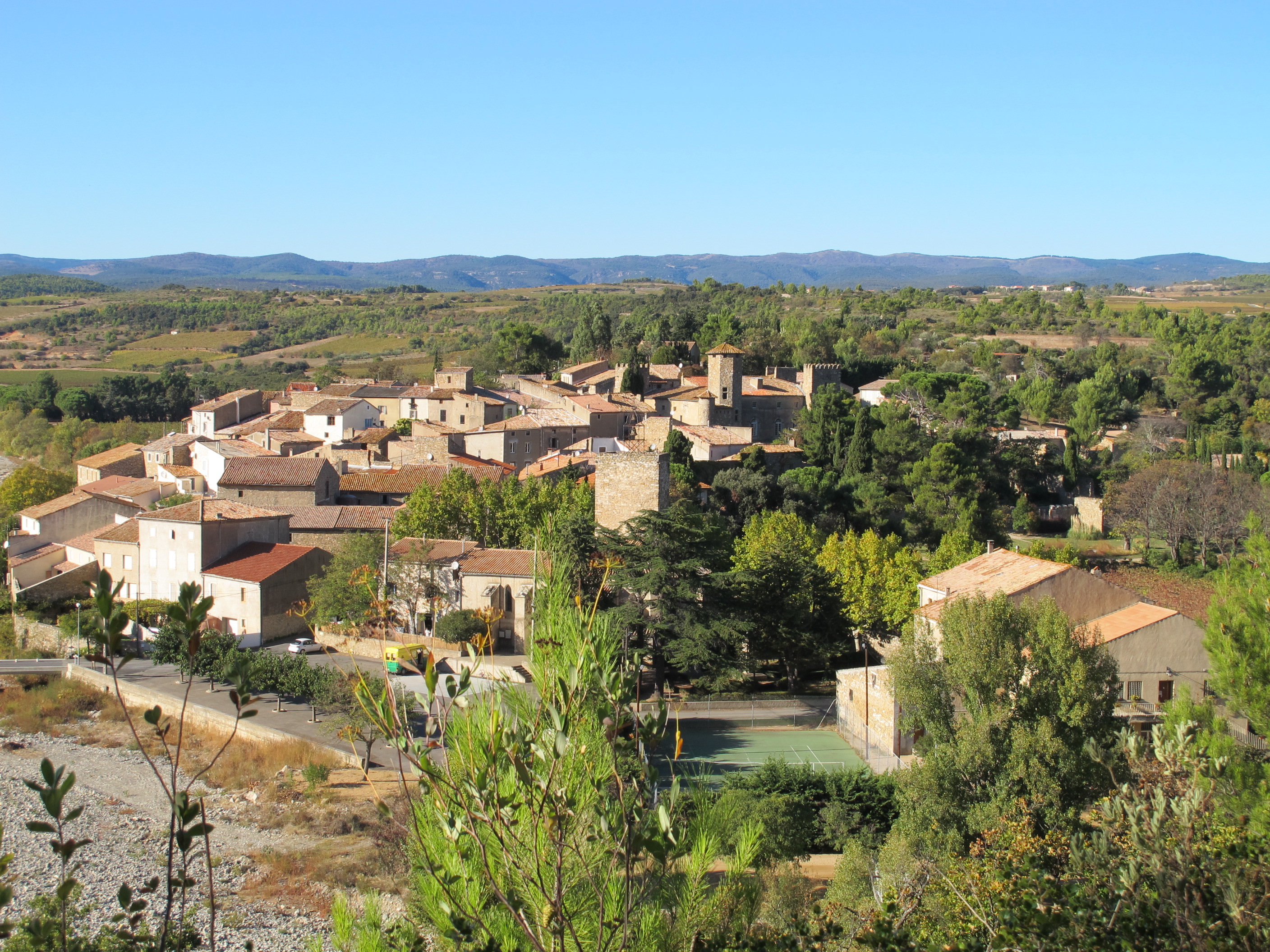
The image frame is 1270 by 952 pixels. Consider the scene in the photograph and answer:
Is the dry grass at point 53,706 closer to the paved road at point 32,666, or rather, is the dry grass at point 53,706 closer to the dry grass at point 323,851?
the paved road at point 32,666

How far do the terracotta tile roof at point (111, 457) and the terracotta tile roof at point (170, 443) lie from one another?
26.3 inches

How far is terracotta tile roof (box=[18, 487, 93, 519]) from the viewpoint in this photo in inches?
1298

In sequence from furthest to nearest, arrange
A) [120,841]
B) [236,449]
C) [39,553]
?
[236,449] → [39,553] → [120,841]

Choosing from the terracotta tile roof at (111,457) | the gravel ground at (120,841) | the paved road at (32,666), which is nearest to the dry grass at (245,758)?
the gravel ground at (120,841)

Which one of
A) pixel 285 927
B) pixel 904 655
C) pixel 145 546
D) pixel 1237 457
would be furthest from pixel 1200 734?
pixel 1237 457

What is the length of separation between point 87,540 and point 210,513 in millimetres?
5697

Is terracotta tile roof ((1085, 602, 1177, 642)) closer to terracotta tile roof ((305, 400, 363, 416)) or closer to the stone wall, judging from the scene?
the stone wall

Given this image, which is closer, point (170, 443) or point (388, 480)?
point (388, 480)

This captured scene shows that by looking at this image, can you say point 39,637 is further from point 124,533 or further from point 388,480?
point 388,480

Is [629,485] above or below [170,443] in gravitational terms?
above

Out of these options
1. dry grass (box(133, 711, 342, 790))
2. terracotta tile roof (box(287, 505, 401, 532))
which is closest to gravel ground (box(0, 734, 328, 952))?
dry grass (box(133, 711, 342, 790))

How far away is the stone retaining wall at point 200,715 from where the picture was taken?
68.7 feet

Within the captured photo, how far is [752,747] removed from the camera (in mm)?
20375

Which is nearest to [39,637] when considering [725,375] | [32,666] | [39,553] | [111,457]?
[32,666]
